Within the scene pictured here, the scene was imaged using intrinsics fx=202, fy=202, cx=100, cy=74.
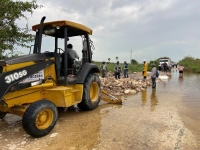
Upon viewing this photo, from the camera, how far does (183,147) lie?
3.66 metres

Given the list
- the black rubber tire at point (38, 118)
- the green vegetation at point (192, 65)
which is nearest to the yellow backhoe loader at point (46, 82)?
the black rubber tire at point (38, 118)

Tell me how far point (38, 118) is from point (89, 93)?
6.66 feet

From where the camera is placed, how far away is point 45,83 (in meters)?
4.70

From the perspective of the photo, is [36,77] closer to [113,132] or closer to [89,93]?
[89,93]

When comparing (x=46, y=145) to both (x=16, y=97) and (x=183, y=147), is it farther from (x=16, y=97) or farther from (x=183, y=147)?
(x=183, y=147)

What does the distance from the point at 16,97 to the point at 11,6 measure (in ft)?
12.4

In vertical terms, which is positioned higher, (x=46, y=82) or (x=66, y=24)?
(x=66, y=24)

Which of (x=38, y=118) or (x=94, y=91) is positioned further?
(x=94, y=91)

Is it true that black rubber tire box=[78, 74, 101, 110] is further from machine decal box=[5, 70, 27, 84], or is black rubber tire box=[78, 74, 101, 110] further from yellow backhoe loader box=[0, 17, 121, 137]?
machine decal box=[5, 70, 27, 84]

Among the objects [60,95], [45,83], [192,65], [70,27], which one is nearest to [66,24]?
[70,27]

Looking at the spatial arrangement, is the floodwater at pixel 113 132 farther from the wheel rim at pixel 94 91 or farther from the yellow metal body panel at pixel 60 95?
the yellow metal body panel at pixel 60 95

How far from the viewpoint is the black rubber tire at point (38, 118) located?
3664 millimetres

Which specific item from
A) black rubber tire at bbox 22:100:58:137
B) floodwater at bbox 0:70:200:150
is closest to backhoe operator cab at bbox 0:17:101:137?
black rubber tire at bbox 22:100:58:137

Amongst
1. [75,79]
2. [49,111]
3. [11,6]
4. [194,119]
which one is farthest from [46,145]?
[11,6]
